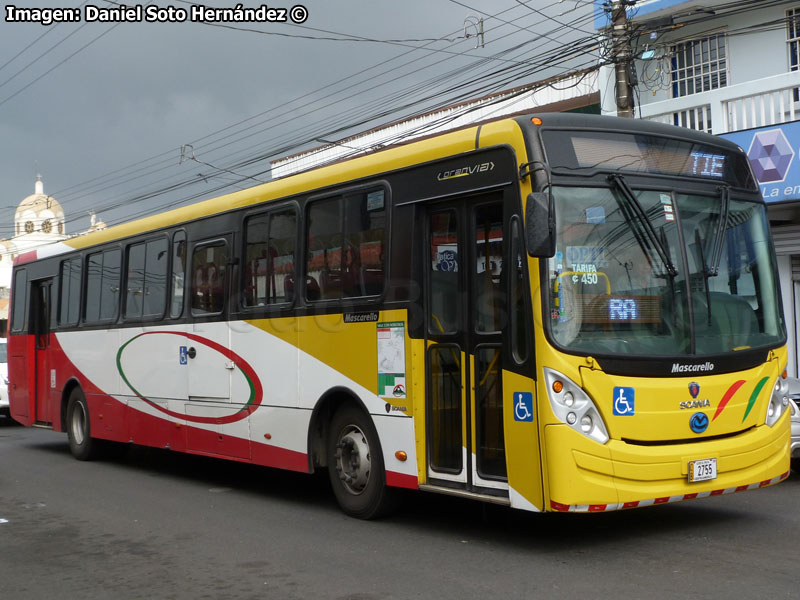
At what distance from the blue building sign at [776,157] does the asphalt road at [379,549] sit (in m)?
6.53

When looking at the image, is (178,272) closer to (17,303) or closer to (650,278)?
(17,303)

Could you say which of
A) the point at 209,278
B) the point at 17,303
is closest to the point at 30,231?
the point at 17,303

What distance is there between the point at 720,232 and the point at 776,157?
9.19 metres

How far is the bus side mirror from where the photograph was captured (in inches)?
262

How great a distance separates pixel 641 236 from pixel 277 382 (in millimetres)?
4252

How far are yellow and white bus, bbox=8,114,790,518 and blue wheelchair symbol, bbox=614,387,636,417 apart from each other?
0.6 inches

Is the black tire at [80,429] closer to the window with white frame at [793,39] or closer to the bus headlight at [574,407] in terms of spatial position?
the bus headlight at [574,407]

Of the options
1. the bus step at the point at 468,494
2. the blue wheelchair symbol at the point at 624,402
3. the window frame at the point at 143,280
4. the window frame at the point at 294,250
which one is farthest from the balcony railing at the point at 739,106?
the bus step at the point at 468,494

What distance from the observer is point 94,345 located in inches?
554

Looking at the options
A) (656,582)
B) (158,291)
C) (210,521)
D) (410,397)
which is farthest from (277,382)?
(656,582)

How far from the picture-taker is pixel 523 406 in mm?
6988

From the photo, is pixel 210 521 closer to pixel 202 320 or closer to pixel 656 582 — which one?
pixel 202 320

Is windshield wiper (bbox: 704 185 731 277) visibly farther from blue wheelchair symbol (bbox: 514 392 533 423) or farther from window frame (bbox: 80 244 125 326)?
window frame (bbox: 80 244 125 326)

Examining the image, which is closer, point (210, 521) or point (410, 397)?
point (410, 397)
